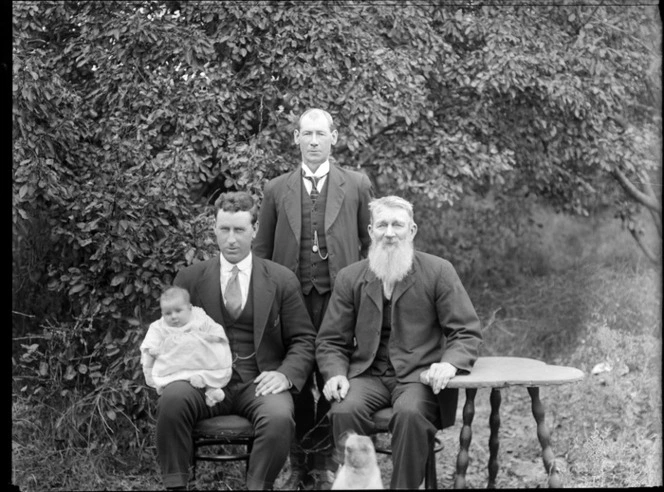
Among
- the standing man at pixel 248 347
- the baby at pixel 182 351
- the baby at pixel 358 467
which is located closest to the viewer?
the baby at pixel 358 467

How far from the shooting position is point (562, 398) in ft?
23.9

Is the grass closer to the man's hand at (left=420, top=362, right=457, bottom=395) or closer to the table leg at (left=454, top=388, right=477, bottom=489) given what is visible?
the table leg at (left=454, top=388, right=477, bottom=489)

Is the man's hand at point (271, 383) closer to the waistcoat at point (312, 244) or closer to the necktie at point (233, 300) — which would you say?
the necktie at point (233, 300)

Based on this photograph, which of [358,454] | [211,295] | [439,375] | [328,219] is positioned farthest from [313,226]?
[358,454]

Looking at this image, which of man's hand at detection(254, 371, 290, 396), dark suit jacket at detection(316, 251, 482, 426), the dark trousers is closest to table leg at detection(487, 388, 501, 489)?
dark suit jacket at detection(316, 251, 482, 426)

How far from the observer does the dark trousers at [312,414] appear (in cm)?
533

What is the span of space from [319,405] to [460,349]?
1184 millimetres

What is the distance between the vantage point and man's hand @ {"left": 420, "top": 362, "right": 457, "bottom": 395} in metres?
4.52

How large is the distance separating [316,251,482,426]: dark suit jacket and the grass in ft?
3.82

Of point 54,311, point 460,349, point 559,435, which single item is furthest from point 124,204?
point 559,435

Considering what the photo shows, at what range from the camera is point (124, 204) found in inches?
228

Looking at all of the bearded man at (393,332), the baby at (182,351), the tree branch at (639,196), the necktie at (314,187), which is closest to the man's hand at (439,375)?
the bearded man at (393,332)

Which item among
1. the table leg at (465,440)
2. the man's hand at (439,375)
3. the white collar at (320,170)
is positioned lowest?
the table leg at (465,440)
